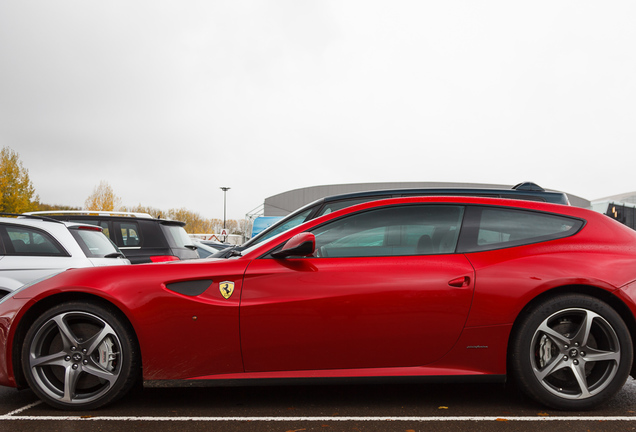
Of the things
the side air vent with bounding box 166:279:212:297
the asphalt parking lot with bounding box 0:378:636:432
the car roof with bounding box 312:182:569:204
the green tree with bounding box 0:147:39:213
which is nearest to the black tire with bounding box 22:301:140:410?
the asphalt parking lot with bounding box 0:378:636:432

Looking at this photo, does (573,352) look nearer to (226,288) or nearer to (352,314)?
(352,314)

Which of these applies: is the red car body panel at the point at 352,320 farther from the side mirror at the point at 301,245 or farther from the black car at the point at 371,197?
the black car at the point at 371,197

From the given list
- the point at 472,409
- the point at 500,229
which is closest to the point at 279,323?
the point at 472,409

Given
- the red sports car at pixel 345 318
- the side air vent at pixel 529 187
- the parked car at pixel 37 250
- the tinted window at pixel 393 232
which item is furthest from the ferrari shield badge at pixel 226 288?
the side air vent at pixel 529 187

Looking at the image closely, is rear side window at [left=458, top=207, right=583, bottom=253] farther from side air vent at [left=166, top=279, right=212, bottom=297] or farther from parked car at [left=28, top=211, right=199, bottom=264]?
parked car at [left=28, top=211, right=199, bottom=264]

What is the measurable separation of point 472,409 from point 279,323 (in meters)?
1.46

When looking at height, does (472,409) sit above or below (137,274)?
below

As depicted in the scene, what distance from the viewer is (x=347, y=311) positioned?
331 cm

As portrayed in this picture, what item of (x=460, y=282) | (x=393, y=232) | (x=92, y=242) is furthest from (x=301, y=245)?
(x=92, y=242)

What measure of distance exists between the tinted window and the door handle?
23 cm

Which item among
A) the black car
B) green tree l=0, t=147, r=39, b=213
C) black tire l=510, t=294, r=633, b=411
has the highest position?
green tree l=0, t=147, r=39, b=213

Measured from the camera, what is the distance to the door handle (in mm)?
3357

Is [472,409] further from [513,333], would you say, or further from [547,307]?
[547,307]

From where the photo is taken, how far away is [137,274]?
3.51 meters
